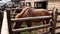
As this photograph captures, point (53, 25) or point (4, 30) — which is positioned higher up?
point (4, 30)

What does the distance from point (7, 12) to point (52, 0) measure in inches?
392

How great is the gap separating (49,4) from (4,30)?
34.3 ft

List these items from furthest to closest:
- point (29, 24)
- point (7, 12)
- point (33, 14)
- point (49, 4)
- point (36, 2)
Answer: point (49, 4) < point (36, 2) < point (33, 14) < point (29, 24) < point (7, 12)

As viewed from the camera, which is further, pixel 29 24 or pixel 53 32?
pixel 29 24

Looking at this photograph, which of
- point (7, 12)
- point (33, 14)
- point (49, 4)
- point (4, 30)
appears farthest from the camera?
point (49, 4)

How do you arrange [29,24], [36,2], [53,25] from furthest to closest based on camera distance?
[36,2], [29,24], [53,25]

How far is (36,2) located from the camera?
10.9 meters

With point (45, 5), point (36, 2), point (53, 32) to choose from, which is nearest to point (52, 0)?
point (45, 5)

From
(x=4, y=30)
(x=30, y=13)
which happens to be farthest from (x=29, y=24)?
(x=4, y=30)

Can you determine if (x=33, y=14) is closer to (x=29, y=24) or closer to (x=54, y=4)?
(x=29, y=24)

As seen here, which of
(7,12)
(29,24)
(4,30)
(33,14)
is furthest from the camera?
(33,14)

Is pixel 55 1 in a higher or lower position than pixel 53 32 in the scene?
higher

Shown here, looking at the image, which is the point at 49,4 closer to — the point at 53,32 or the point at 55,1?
the point at 55,1

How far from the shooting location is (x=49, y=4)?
38.4 feet
